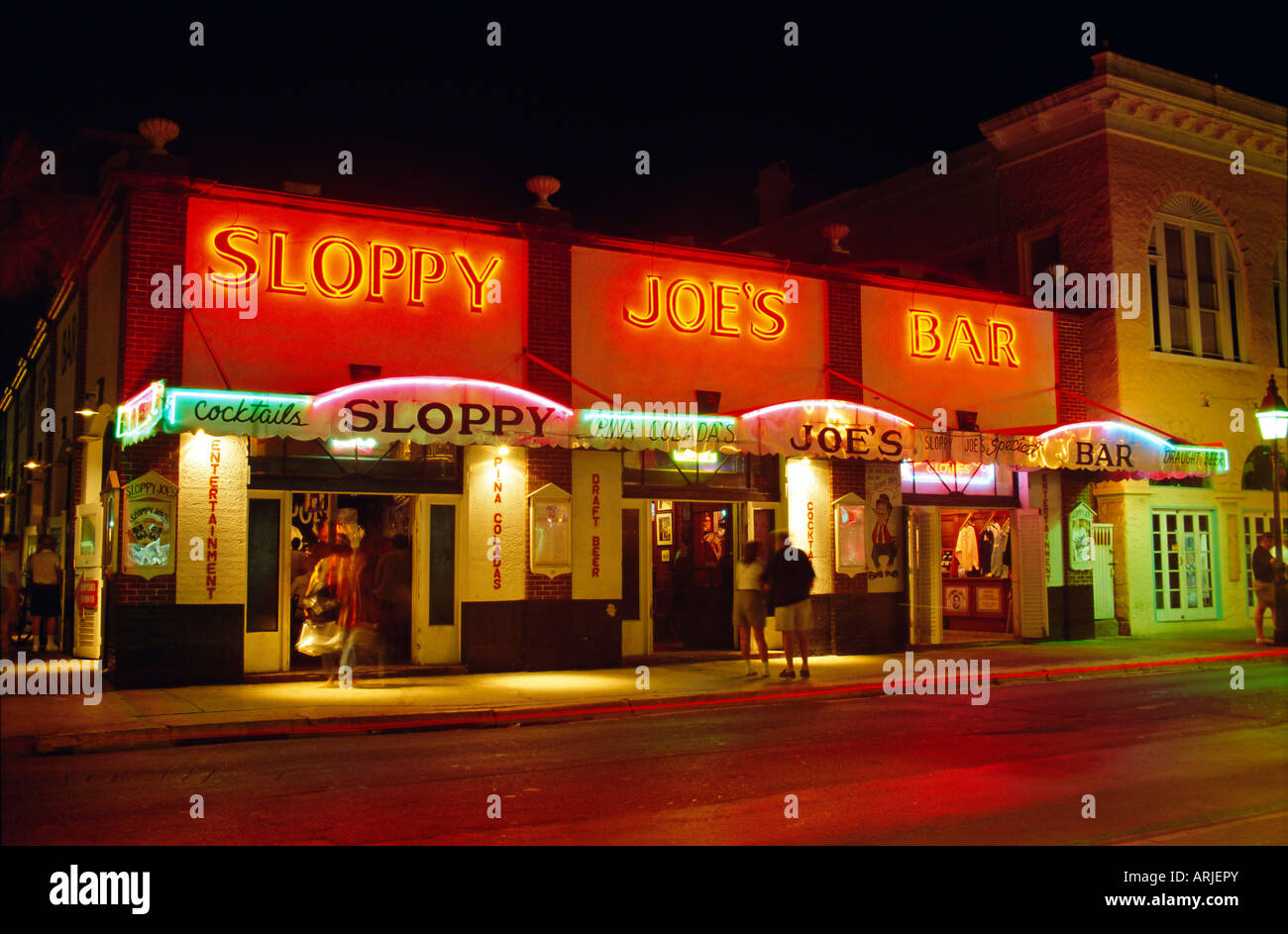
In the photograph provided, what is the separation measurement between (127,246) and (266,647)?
5.35 metres

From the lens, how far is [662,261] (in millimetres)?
17266

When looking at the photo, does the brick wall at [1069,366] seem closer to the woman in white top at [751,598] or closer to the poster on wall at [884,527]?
the poster on wall at [884,527]

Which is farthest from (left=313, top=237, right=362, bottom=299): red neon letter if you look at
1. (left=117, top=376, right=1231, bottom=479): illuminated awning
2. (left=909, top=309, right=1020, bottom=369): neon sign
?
(left=909, top=309, right=1020, bottom=369): neon sign

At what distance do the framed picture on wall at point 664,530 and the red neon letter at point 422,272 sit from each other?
5273 mm

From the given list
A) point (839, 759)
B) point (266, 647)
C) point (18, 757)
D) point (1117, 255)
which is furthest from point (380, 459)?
point (1117, 255)

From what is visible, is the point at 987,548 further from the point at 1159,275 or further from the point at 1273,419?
the point at 1159,275

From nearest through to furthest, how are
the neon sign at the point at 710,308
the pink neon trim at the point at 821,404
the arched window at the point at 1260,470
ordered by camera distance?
the pink neon trim at the point at 821,404 < the neon sign at the point at 710,308 < the arched window at the point at 1260,470

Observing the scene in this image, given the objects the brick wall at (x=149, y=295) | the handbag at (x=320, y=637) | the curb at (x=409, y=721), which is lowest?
the curb at (x=409, y=721)

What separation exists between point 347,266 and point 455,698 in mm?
5909

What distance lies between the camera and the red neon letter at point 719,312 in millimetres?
17594

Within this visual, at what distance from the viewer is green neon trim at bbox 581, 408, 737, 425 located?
15.0m

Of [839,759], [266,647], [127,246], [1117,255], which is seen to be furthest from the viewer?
[1117,255]

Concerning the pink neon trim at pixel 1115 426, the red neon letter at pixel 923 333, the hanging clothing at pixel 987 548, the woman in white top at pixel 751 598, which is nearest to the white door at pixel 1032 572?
the hanging clothing at pixel 987 548

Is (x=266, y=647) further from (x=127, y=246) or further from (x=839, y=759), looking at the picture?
(x=839, y=759)
